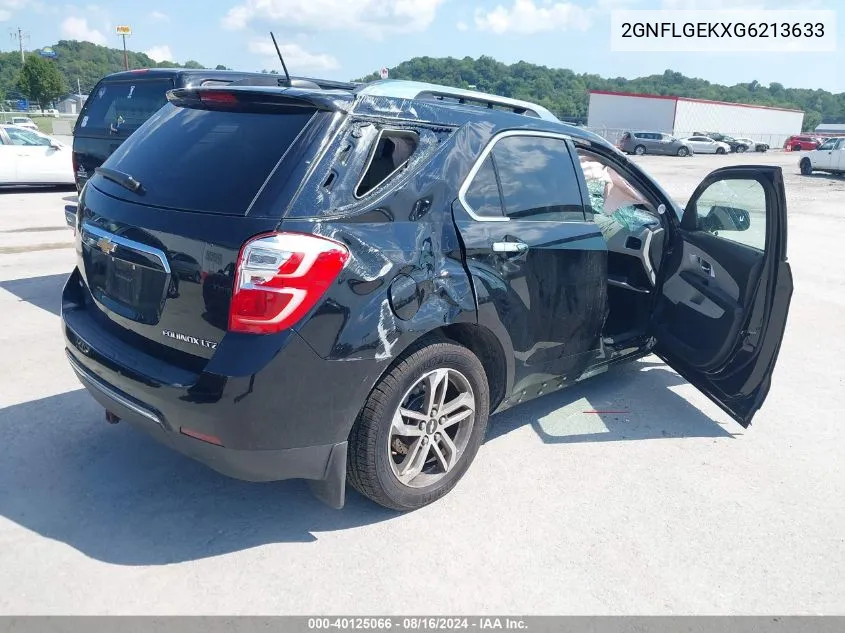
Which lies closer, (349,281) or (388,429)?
(349,281)

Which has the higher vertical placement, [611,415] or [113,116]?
[113,116]

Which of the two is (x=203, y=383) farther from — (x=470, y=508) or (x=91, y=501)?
(x=470, y=508)

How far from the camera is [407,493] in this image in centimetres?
302

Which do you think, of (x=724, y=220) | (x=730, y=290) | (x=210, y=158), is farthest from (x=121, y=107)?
(x=730, y=290)

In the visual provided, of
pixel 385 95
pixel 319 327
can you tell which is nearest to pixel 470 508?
pixel 319 327

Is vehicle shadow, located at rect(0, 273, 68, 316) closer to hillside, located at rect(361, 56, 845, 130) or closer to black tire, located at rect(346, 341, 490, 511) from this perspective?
black tire, located at rect(346, 341, 490, 511)

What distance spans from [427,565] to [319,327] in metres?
1.08

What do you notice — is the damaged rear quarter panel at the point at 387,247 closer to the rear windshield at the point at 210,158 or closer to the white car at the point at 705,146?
the rear windshield at the point at 210,158

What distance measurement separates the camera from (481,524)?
10.0 feet

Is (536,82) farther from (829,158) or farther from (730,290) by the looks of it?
(730,290)

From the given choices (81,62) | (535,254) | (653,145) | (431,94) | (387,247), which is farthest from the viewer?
(81,62)

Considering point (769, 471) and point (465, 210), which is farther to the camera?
point (769, 471)

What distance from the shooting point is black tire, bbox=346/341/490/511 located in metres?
2.77

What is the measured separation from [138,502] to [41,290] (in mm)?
4216
